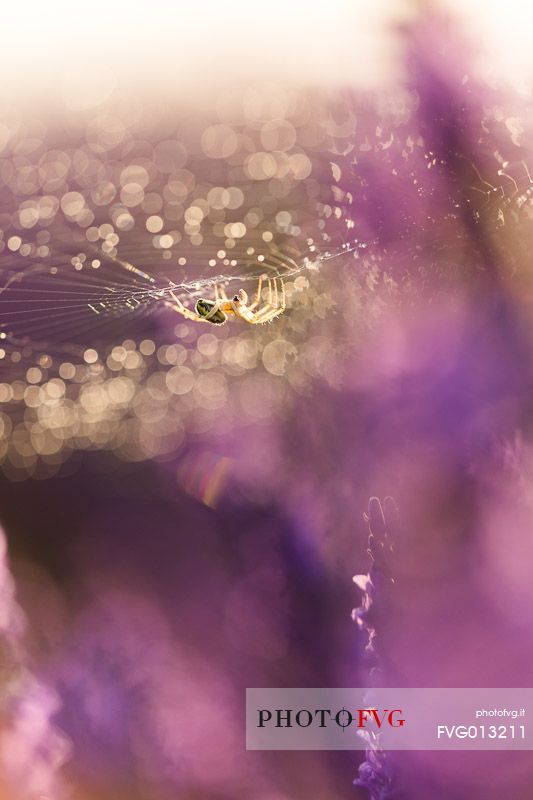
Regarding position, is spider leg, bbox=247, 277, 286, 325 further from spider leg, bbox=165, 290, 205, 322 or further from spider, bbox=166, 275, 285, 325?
spider leg, bbox=165, 290, 205, 322

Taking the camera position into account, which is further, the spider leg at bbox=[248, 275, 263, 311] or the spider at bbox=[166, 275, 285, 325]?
the spider leg at bbox=[248, 275, 263, 311]

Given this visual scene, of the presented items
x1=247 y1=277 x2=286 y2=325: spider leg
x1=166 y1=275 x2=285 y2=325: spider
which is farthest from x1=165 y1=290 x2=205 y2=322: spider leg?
x1=247 y1=277 x2=286 y2=325: spider leg

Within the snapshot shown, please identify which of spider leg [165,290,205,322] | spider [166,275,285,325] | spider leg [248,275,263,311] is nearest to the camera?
spider [166,275,285,325]

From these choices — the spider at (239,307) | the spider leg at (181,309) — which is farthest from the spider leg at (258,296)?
the spider leg at (181,309)

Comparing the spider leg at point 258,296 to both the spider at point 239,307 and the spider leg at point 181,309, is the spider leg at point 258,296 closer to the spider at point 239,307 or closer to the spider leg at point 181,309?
the spider at point 239,307

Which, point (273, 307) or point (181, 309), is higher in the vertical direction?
point (273, 307)

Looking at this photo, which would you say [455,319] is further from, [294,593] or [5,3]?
[5,3]

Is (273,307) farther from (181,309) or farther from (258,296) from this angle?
→ (181,309)

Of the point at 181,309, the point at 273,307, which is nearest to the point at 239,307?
the point at 181,309

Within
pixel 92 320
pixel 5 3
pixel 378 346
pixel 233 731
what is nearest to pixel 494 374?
pixel 378 346
